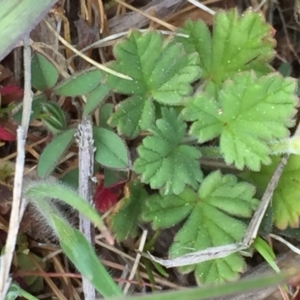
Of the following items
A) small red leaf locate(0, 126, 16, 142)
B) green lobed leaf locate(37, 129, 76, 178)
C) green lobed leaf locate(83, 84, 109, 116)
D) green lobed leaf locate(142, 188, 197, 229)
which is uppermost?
small red leaf locate(0, 126, 16, 142)

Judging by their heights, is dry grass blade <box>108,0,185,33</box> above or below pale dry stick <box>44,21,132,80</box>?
Result: below

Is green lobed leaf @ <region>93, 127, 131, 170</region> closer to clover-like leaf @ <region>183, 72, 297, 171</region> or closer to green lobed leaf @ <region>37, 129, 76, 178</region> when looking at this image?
green lobed leaf @ <region>37, 129, 76, 178</region>

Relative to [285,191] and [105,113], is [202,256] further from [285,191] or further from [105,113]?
[105,113]

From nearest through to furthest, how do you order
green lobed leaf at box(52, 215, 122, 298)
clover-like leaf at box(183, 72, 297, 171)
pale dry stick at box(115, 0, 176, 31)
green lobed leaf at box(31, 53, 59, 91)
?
green lobed leaf at box(52, 215, 122, 298) < clover-like leaf at box(183, 72, 297, 171) < green lobed leaf at box(31, 53, 59, 91) < pale dry stick at box(115, 0, 176, 31)

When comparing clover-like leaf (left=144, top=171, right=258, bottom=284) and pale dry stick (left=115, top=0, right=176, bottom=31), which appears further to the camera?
pale dry stick (left=115, top=0, right=176, bottom=31)

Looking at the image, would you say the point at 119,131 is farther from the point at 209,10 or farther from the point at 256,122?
the point at 209,10

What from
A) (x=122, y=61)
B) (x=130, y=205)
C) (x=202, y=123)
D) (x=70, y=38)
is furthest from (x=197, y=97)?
(x=70, y=38)

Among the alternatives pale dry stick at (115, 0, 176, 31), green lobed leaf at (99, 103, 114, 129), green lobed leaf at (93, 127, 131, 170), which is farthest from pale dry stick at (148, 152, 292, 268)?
pale dry stick at (115, 0, 176, 31)
